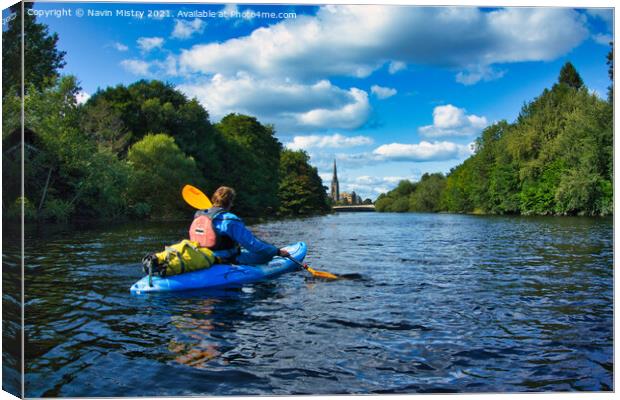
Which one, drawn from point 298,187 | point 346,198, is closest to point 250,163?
point 298,187

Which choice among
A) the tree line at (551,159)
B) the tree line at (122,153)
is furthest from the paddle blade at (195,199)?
the tree line at (551,159)

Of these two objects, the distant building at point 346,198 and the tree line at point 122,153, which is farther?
the distant building at point 346,198

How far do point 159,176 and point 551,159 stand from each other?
20.2 meters

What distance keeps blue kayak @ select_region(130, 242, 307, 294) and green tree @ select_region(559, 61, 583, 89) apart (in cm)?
501

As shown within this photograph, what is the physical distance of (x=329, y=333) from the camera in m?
5.07

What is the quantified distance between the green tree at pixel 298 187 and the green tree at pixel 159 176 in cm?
2020

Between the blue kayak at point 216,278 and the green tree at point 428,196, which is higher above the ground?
the green tree at point 428,196

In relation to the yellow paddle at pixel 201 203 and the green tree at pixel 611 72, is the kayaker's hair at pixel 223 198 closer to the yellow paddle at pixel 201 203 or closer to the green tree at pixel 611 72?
the yellow paddle at pixel 201 203

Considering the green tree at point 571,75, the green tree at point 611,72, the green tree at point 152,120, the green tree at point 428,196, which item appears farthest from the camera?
the green tree at point 428,196

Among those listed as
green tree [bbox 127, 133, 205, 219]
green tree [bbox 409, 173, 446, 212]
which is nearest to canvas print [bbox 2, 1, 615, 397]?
green tree [bbox 127, 133, 205, 219]

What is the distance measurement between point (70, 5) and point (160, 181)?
86.3 feet

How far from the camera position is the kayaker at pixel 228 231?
25.0 feet

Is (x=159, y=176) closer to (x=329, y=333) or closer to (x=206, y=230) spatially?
(x=206, y=230)

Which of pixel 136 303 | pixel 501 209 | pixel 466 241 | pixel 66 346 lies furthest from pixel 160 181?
pixel 66 346
